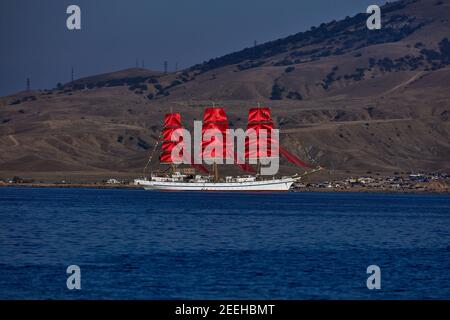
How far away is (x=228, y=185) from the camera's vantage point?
552 ft

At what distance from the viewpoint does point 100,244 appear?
6091cm

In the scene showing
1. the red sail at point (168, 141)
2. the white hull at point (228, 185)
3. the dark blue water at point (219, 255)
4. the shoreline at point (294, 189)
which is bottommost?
the shoreline at point (294, 189)

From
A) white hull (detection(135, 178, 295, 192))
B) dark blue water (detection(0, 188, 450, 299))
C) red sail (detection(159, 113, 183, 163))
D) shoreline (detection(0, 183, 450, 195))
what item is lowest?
shoreline (detection(0, 183, 450, 195))

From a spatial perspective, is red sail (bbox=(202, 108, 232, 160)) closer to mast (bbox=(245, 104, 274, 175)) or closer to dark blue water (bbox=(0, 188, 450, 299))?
mast (bbox=(245, 104, 274, 175))

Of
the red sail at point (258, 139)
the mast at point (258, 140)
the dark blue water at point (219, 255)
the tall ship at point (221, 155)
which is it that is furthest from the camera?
the tall ship at point (221, 155)

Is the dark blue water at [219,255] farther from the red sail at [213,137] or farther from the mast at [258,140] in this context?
the red sail at [213,137]

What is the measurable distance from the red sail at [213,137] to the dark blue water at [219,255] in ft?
234

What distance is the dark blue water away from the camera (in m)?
43.7

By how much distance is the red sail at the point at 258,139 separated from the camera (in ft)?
546

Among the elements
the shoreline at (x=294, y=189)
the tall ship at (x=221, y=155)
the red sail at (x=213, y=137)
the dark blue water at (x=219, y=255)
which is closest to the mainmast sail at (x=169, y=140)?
the tall ship at (x=221, y=155)

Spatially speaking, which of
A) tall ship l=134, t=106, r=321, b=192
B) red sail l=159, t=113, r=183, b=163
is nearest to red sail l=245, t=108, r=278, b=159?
tall ship l=134, t=106, r=321, b=192

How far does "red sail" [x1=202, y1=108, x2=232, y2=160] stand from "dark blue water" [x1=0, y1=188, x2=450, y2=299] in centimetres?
7144
